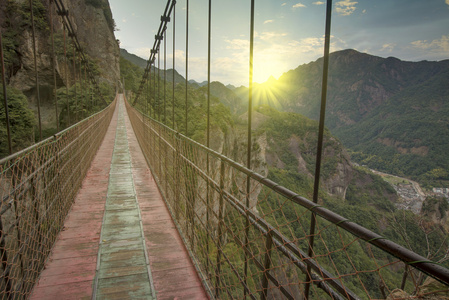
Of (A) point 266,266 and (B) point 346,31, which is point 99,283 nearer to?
(A) point 266,266

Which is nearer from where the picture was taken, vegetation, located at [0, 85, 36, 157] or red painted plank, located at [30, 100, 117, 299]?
red painted plank, located at [30, 100, 117, 299]

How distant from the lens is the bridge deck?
1.76m

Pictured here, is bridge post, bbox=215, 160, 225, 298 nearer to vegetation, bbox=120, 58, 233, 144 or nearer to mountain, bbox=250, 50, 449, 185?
vegetation, bbox=120, 58, 233, 144

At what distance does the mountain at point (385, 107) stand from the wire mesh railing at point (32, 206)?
25304mm

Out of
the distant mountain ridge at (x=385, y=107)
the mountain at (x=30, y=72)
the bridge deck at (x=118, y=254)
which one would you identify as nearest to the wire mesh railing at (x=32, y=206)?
the bridge deck at (x=118, y=254)

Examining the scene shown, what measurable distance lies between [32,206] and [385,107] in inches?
2201

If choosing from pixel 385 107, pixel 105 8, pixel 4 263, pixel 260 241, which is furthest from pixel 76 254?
pixel 385 107

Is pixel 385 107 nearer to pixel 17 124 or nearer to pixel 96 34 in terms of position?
pixel 96 34

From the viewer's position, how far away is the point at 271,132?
1949 inches

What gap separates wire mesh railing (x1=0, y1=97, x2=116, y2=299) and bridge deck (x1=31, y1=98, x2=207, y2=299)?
0.14 m

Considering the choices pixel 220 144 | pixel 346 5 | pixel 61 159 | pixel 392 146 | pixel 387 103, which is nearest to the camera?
pixel 346 5

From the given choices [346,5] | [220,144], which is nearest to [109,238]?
[346,5]

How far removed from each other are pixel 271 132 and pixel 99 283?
48.8 meters

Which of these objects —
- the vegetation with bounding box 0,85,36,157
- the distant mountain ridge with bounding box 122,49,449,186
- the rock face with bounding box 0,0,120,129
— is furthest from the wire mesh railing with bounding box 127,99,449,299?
the distant mountain ridge with bounding box 122,49,449,186
